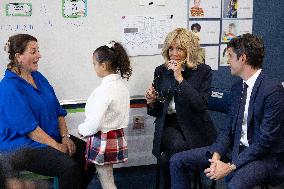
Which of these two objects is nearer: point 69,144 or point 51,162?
point 51,162

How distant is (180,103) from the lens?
307cm

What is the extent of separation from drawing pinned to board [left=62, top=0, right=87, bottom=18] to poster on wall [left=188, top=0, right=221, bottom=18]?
885 millimetres

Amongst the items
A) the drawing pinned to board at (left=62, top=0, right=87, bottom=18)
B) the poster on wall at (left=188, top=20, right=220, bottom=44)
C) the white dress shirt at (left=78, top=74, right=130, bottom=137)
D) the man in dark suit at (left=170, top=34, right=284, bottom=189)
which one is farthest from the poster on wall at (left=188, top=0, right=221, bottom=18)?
the white dress shirt at (left=78, top=74, right=130, bottom=137)

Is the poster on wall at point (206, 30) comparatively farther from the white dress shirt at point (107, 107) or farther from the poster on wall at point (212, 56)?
the white dress shirt at point (107, 107)

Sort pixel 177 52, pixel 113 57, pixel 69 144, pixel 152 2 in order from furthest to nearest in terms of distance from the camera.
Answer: pixel 152 2, pixel 177 52, pixel 69 144, pixel 113 57

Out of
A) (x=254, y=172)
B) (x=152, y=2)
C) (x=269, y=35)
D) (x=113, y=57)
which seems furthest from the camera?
(x=269, y=35)

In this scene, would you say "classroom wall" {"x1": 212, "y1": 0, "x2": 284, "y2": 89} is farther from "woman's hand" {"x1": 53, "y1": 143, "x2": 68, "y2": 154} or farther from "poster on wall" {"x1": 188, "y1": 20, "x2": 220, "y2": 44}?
"woman's hand" {"x1": 53, "y1": 143, "x2": 68, "y2": 154}

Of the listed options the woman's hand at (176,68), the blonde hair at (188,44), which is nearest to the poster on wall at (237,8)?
the blonde hair at (188,44)

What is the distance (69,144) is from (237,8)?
1.86 m

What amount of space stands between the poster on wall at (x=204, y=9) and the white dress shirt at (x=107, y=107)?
44.2 inches

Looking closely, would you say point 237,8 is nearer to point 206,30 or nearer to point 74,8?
point 206,30

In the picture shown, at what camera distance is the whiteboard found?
3.17 meters

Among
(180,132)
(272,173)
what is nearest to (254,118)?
(272,173)

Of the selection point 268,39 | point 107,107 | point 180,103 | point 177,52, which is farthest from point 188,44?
point 268,39
